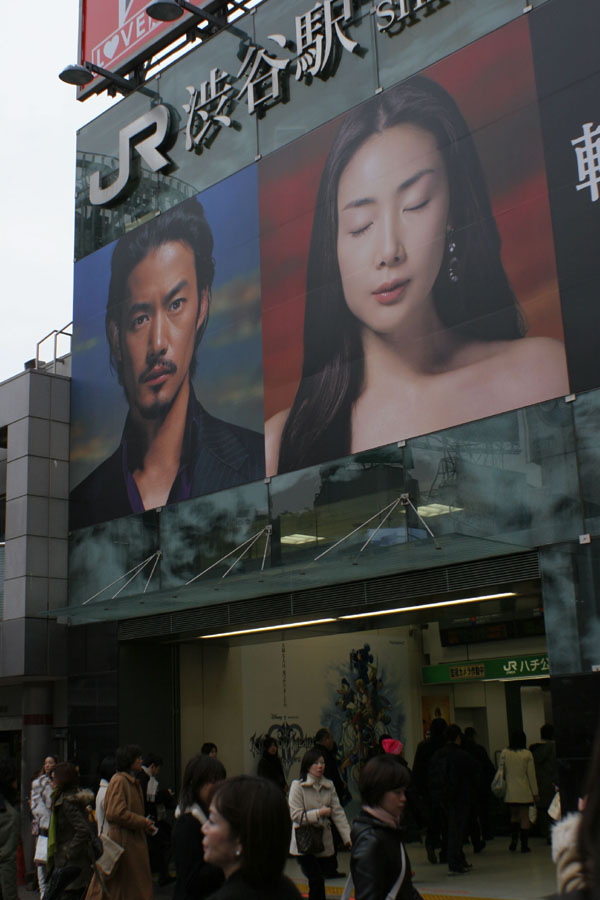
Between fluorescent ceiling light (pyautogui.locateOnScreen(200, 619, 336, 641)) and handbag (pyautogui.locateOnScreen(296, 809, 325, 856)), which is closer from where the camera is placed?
handbag (pyautogui.locateOnScreen(296, 809, 325, 856))

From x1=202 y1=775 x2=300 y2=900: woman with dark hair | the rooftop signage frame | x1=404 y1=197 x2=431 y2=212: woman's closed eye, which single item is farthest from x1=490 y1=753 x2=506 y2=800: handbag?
the rooftop signage frame

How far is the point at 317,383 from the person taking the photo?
13.4 metres

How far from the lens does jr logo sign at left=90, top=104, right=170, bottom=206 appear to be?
16.7 metres

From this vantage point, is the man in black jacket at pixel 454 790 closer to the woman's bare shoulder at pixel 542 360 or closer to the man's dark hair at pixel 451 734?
the man's dark hair at pixel 451 734

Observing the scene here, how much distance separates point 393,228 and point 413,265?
2.03 feet

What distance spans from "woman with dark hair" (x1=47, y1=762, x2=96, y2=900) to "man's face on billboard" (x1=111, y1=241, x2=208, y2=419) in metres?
8.29

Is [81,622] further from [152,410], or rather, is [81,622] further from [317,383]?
[317,383]

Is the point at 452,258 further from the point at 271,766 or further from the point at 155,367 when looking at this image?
the point at 271,766

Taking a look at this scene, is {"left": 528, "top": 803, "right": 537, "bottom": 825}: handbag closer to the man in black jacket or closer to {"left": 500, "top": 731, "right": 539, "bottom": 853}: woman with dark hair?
{"left": 500, "top": 731, "right": 539, "bottom": 853}: woman with dark hair

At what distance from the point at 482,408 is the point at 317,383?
2615mm

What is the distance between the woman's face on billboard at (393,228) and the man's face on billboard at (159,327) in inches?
119

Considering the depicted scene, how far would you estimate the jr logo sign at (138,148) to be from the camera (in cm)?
1670

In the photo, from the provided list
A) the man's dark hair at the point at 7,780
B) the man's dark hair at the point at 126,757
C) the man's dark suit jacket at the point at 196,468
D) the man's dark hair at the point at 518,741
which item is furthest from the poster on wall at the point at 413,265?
the man's dark hair at the point at 7,780

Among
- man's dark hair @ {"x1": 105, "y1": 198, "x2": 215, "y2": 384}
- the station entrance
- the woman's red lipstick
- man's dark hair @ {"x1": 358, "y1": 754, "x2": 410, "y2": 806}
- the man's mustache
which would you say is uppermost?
man's dark hair @ {"x1": 105, "y1": 198, "x2": 215, "y2": 384}
